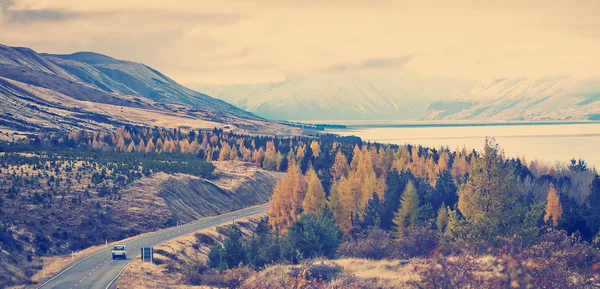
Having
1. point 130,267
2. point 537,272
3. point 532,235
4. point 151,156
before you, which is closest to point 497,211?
point 532,235

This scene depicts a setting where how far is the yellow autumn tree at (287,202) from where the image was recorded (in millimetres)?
97875

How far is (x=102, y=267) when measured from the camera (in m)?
67.5

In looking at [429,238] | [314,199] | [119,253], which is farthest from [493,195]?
[119,253]

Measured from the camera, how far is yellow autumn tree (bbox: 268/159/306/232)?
97.9 meters

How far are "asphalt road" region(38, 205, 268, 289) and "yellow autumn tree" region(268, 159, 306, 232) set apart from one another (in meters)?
8.65

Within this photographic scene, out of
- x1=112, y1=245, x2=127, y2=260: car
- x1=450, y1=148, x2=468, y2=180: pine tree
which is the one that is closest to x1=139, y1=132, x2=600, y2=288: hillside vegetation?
x1=112, y1=245, x2=127, y2=260: car

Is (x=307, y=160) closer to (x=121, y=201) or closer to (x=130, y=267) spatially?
(x=121, y=201)

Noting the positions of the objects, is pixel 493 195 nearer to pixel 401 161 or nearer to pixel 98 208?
pixel 98 208

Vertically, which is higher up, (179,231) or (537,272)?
(537,272)

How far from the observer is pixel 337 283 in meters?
36.6

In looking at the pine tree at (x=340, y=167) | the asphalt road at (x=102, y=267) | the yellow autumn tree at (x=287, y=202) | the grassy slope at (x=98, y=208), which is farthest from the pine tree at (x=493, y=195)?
the pine tree at (x=340, y=167)

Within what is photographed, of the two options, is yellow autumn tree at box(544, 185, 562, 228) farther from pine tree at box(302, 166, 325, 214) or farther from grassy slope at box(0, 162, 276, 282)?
grassy slope at box(0, 162, 276, 282)

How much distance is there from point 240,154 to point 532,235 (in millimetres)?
138934

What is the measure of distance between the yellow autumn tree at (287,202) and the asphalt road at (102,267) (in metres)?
8.65
